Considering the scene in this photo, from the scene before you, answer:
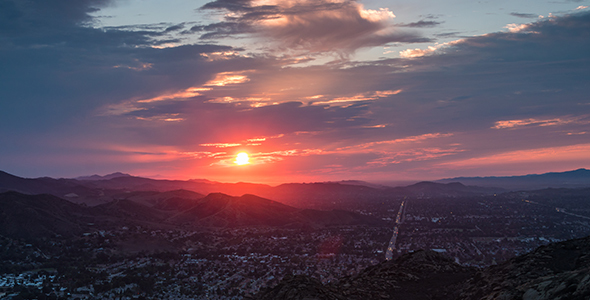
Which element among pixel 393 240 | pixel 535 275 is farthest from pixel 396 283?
pixel 393 240

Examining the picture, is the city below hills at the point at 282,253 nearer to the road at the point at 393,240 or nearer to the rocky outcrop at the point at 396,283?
the rocky outcrop at the point at 396,283

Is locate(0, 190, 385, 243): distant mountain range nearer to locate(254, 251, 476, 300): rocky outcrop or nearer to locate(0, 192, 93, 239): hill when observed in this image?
locate(0, 192, 93, 239): hill

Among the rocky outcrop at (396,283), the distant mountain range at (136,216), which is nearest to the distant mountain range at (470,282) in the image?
the rocky outcrop at (396,283)

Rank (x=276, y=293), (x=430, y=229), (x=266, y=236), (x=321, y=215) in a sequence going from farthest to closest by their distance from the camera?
1. (x=321, y=215)
2. (x=430, y=229)
3. (x=266, y=236)
4. (x=276, y=293)

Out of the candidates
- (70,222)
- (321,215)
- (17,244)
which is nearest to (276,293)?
(17,244)

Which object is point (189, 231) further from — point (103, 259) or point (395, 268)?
point (395, 268)

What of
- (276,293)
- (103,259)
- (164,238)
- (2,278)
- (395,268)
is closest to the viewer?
(276,293)

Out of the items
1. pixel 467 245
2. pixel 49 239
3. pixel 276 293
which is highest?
pixel 276 293
